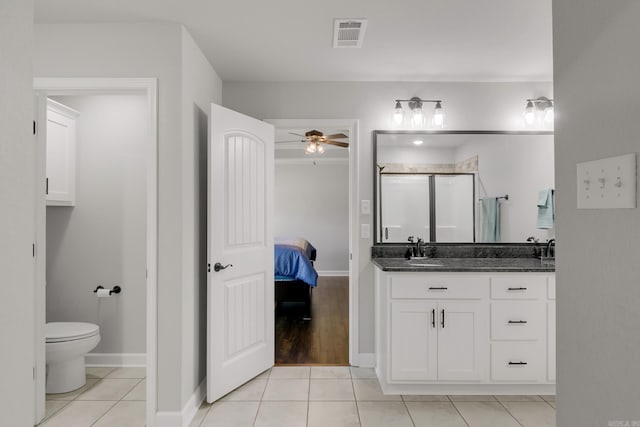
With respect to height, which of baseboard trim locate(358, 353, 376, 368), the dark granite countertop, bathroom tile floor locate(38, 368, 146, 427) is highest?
the dark granite countertop

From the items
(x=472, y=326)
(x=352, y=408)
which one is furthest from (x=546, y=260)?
(x=352, y=408)

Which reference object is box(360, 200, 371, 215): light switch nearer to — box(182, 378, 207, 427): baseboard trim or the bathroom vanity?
the bathroom vanity

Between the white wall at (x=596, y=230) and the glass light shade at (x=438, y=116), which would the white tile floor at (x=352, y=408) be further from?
the glass light shade at (x=438, y=116)

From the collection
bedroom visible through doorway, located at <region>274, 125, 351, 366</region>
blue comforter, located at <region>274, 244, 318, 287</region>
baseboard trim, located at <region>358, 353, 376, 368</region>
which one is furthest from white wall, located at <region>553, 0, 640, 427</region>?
bedroom visible through doorway, located at <region>274, 125, 351, 366</region>

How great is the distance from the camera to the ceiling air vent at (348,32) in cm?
226

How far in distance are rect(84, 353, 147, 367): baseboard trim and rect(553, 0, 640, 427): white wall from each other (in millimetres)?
3187

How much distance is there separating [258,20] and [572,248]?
2.08 m

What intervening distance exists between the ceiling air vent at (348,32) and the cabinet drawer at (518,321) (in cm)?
205

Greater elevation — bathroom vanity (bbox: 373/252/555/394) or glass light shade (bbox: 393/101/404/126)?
glass light shade (bbox: 393/101/404/126)

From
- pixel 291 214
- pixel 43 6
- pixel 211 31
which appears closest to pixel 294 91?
pixel 211 31

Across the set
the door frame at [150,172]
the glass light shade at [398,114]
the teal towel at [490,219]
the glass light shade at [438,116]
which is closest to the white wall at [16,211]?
the door frame at [150,172]

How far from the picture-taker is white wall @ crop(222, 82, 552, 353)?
10.6 feet

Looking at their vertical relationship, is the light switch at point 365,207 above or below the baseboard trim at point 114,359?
above

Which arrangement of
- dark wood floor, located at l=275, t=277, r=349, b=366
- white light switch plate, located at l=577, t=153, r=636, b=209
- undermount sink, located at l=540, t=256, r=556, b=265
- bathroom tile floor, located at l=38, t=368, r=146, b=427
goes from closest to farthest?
white light switch plate, located at l=577, t=153, r=636, b=209 < bathroom tile floor, located at l=38, t=368, r=146, b=427 < undermount sink, located at l=540, t=256, r=556, b=265 < dark wood floor, located at l=275, t=277, r=349, b=366
